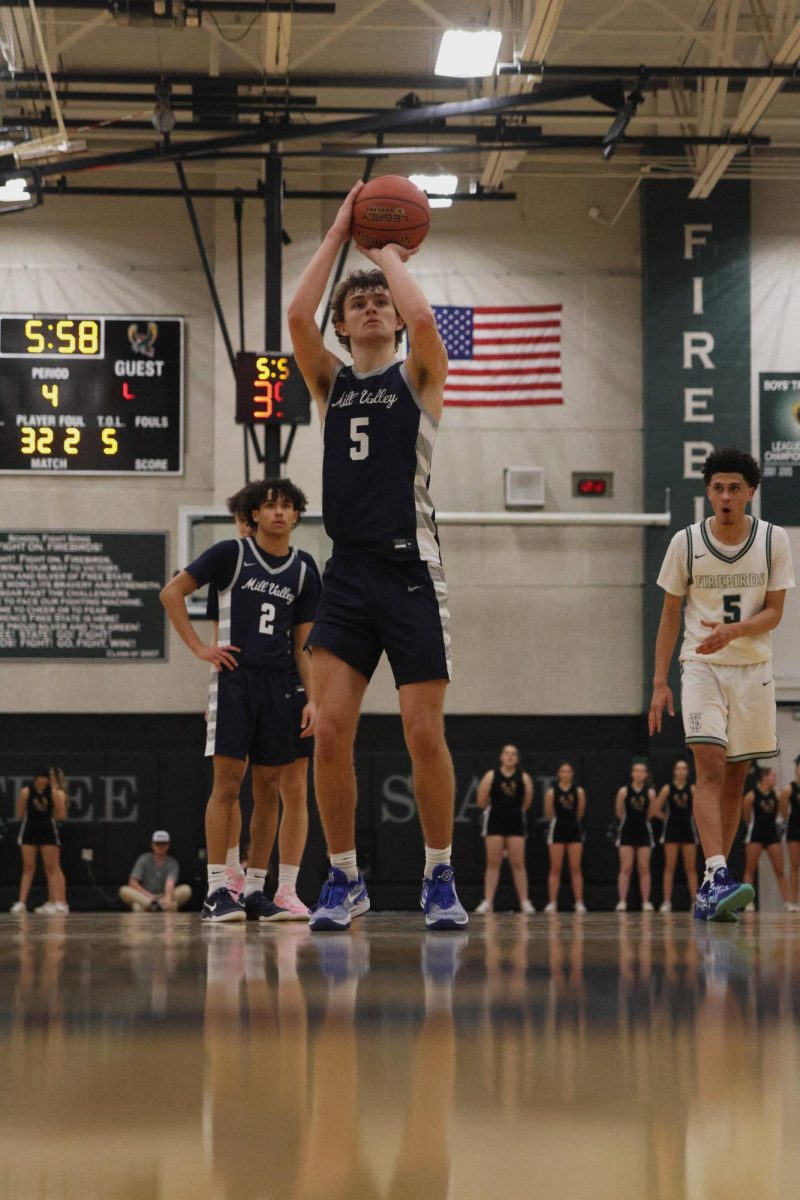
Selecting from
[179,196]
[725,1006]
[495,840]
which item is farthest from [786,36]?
[725,1006]

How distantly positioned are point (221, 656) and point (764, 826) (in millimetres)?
11928

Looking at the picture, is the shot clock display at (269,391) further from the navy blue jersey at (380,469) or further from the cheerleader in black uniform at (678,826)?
the navy blue jersey at (380,469)

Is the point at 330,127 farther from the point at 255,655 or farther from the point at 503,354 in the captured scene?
the point at 255,655

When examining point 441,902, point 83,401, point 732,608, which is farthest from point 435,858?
point 83,401

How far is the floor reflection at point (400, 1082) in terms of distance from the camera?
40.9 inches

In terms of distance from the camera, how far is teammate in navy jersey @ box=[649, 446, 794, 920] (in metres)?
5.26

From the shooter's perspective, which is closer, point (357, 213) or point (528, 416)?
point (357, 213)

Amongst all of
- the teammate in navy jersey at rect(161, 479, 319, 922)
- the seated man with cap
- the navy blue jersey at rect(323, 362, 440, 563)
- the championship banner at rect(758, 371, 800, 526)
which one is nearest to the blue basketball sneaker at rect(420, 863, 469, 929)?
the navy blue jersey at rect(323, 362, 440, 563)

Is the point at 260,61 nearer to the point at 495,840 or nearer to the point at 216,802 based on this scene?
the point at 495,840

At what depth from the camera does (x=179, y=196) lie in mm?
18016

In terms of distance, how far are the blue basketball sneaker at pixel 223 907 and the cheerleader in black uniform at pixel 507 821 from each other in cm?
1060

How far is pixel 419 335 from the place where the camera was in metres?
4.00

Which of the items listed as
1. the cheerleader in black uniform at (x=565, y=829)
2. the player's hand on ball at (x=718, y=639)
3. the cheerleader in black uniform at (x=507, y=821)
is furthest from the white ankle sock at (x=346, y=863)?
the cheerleader in black uniform at (x=565, y=829)

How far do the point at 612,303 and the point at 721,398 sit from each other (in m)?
1.85
